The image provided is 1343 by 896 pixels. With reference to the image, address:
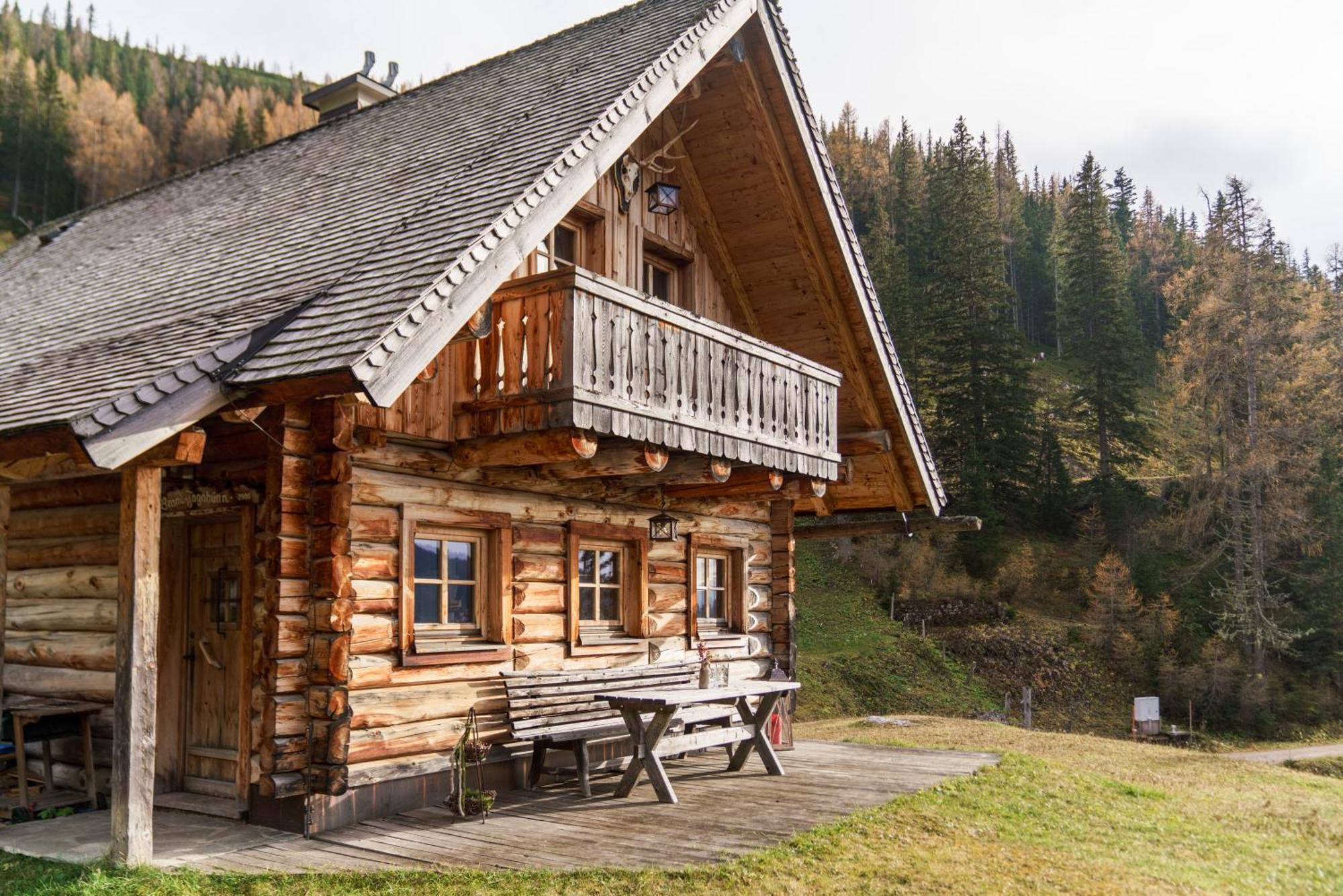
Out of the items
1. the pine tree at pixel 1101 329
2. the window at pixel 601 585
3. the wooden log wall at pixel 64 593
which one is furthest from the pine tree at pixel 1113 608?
the wooden log wall at pixel 64 593

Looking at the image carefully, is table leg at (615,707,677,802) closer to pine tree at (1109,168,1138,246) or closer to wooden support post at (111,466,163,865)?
wooden support post at (111,466,163,865)

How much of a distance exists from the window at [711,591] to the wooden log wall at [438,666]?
3.42 feet

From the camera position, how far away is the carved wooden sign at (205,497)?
8.48m

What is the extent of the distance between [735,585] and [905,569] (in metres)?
27.4

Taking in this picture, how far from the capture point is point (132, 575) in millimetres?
6809

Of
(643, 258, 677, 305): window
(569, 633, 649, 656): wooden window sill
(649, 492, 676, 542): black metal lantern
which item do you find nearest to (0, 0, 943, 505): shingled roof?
(643, 258, 677, 305): window

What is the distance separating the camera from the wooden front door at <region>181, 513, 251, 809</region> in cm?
909

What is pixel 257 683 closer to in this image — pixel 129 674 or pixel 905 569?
pixel 129 674

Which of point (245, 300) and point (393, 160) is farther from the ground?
point (393, 160)

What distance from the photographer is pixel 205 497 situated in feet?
28.7

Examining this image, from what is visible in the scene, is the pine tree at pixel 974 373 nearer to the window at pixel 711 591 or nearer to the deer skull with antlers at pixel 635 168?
the window at pixel 711 591

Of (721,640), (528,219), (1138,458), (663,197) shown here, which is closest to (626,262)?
(663,197)

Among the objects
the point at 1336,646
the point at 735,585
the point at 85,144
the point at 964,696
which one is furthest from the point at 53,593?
the point at 85,144

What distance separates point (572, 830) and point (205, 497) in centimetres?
387
